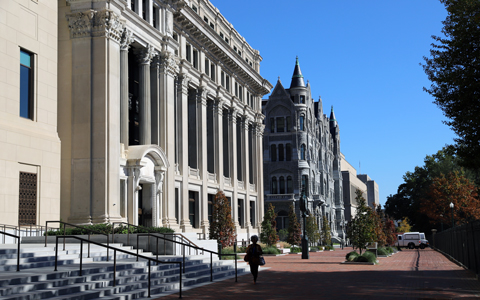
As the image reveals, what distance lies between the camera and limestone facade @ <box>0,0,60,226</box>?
23.4 meters

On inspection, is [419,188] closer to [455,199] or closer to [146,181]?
[455,199]

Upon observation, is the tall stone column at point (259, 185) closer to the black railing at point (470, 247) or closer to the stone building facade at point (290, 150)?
the stone building facade at point (290, 150)

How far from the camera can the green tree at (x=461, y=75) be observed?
19.2m

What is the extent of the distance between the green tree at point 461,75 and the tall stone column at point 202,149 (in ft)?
101

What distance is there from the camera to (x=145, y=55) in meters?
37.4

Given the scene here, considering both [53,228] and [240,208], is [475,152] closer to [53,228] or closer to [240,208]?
[53,228]

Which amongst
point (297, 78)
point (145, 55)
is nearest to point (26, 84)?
point (145, 55)

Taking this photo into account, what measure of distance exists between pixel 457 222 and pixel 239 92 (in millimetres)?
37719

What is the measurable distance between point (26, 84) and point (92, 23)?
776cm

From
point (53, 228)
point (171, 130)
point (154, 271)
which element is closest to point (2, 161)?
point (53, 228)

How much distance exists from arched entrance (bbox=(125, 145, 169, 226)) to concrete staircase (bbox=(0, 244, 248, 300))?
11.4 meters

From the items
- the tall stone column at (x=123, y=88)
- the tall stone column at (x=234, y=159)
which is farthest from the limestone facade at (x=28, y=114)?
the tall stone column at (x=234, y=159)

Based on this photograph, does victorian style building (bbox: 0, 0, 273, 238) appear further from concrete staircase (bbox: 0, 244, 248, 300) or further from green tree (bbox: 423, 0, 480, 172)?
green tree (bbox: 423, 0, 480, 172)

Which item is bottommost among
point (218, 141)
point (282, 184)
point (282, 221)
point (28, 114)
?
point (282, 221)
